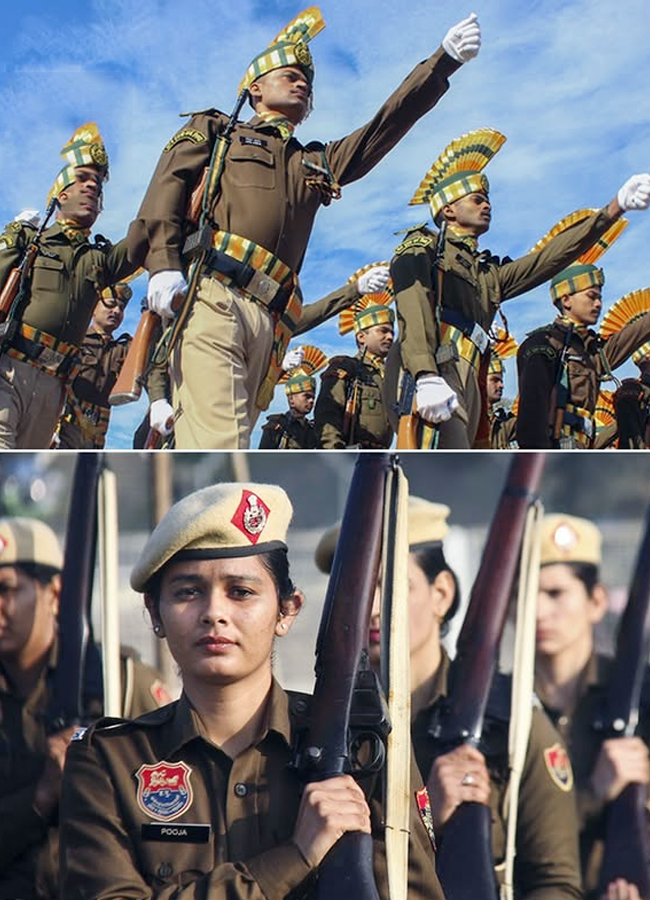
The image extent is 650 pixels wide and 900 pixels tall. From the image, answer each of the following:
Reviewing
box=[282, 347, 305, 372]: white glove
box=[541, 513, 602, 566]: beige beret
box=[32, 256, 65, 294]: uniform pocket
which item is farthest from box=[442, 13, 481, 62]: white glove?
box=[282, 347, 305, 372]: white glove

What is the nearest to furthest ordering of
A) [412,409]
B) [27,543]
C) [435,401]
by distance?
[27,543]
[435,401]
[412,409]

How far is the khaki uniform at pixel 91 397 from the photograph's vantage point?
8.59 metres

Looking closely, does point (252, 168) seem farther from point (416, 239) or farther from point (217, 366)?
point (416, 239)

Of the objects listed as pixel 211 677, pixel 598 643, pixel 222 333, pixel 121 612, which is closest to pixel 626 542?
pixel 598 643

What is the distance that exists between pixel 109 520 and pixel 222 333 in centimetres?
199

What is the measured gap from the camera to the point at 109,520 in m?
2.70

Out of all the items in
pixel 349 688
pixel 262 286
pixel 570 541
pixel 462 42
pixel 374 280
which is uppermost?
pixel 374 280

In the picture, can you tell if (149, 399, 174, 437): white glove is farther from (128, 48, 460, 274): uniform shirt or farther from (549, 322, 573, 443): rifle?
(549, 322, 573, 443): rifle

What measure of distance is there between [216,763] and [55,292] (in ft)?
14.2

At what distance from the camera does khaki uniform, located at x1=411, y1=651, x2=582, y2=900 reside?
255 centimetres

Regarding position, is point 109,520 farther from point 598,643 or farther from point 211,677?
point 598,643

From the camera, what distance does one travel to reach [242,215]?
4770 millimetres

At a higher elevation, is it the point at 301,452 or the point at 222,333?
the point at 222,333

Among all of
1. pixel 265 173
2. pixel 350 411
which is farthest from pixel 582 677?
pixel 350 411
